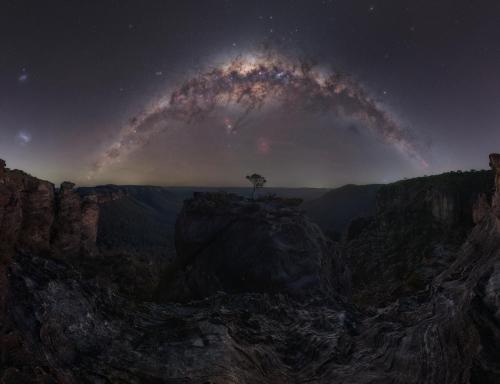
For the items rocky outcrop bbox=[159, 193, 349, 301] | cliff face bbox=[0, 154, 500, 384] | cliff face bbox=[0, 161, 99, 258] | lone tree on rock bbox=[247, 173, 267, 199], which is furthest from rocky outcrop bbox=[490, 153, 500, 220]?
lone tree on rock bbox=[247, 173, 267, 199]

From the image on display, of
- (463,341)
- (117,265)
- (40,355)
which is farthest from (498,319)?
(117,265)

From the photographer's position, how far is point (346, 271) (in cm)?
5944

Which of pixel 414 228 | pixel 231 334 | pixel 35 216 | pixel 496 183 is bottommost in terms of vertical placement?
pixel 231 334

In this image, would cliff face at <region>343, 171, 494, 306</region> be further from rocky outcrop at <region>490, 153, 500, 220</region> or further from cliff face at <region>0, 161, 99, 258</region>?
cliff face at <region>0, 161, 99, 258</region>

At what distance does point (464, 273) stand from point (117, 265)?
72989mm

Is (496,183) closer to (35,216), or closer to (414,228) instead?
(35,216)

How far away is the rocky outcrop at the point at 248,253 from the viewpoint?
43.0 m

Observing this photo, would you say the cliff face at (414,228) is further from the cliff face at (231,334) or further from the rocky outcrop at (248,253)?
the cliff face at (231,334)

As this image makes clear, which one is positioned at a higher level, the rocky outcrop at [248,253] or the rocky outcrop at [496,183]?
the rocky outcrop at [496,183]

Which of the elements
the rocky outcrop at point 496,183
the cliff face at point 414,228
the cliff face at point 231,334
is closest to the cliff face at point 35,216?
the cliff face at point 231,334

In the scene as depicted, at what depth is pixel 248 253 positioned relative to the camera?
46375 millimetres

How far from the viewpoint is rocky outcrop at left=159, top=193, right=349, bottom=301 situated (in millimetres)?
43000

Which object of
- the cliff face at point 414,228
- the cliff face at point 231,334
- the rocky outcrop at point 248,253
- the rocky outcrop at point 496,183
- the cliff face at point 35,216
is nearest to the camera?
the cliff face at point 231,334

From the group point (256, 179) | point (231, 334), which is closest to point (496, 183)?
point (231, 334)
